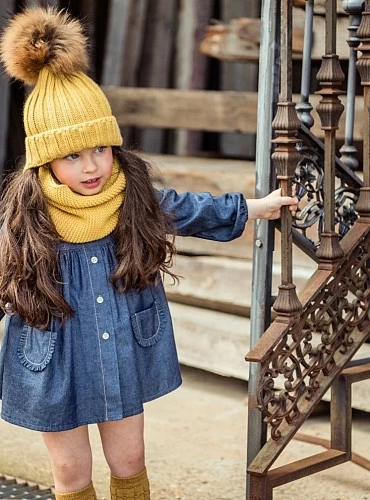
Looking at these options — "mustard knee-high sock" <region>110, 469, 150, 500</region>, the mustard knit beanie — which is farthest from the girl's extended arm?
"mustard knee-high sock" <region>110, 469, 150, 500</region>

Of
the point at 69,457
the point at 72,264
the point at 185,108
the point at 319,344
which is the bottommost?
the point at 69,457

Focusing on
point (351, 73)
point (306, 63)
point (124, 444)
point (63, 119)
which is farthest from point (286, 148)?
point (124, 444)

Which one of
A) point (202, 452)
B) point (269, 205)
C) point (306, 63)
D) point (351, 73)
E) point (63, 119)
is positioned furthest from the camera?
point (202, 452)

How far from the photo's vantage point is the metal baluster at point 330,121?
3.17 m

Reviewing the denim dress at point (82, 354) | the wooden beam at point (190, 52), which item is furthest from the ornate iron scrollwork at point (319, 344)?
the wooden beam at point (190, 52)

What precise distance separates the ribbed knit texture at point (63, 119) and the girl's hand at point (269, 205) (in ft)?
1.54

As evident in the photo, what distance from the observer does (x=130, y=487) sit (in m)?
3.09

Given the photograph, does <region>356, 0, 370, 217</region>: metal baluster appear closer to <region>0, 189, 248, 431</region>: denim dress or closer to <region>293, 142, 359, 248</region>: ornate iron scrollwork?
<region>293, 142, 359, 248</region>: ornate iron scrollwork

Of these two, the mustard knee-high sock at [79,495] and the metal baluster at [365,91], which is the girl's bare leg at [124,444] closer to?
the mustard knee-high sock at [79,495]

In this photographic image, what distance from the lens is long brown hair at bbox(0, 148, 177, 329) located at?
291cm

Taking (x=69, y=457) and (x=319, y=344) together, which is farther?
(x=319, y=344)

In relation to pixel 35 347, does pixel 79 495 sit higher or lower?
lower

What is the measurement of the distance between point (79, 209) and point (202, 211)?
0.37m

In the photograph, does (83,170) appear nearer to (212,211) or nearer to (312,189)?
(212,211)
